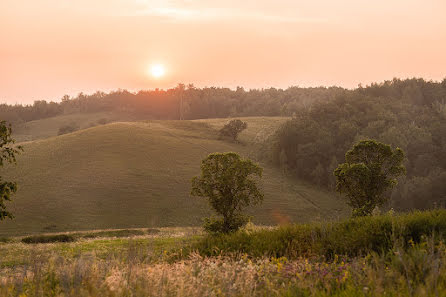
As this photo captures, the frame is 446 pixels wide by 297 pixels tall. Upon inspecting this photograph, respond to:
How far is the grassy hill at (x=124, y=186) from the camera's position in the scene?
67.2 m

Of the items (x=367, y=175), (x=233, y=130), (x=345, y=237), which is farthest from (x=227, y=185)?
(x=233, y=130)

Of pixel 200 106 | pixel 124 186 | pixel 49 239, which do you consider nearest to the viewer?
pixel 49 239

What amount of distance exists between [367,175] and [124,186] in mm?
53386

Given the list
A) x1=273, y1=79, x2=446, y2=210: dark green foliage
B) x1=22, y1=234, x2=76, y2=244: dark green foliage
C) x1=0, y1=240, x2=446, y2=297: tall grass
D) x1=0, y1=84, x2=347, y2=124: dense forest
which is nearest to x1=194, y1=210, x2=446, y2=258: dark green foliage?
x1=0, y1=240, x2=446, y2=297: tall grass

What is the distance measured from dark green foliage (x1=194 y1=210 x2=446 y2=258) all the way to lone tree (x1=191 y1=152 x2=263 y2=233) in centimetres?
1877

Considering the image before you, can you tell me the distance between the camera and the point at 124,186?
80938 mm

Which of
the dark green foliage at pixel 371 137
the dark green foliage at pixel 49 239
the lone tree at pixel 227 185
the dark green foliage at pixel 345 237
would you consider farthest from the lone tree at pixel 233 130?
the dark green foliage at pixel 345 237

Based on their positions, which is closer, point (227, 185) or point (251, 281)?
point (251, 281)

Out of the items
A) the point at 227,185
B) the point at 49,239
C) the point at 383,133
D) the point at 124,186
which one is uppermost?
the point at 383,133

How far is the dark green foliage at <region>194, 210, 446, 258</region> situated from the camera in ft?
43.4

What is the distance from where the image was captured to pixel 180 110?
7367 inches

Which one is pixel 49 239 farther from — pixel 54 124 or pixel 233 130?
pixel 54 124

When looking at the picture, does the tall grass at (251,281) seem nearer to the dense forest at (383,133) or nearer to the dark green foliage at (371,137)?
the dense forest at (383,133)

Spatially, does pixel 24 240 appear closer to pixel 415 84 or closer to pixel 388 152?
pixel 388 152
